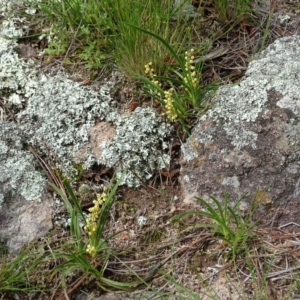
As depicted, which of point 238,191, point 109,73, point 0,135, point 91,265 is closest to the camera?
point 91,265

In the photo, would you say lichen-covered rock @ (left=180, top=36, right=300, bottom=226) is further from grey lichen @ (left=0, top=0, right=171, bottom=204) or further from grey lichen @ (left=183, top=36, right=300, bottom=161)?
grey lichen @ (left=0, top=0, right=171, bottom=204)

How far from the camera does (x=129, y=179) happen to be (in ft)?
7.80

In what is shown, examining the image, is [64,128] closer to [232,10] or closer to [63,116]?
[63,116]

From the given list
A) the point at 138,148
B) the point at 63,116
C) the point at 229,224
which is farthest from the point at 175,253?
the point at 63,116

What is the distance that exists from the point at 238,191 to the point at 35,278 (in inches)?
34.5

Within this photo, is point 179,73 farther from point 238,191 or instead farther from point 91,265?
point 91,265

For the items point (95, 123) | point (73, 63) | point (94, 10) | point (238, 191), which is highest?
point (94, 10)

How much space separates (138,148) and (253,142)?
49 centimetres

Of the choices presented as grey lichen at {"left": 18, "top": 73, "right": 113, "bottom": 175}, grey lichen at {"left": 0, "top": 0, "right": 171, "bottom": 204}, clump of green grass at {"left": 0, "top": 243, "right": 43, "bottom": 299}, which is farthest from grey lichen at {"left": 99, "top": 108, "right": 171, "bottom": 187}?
clump of green grass at {"left": 0, "top": 243, "right": 43, "bottom": 299}

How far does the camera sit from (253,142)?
233 cm

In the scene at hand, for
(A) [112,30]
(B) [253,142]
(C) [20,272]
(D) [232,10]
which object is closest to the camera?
(C) [20,272]

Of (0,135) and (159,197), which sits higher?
(0,135)

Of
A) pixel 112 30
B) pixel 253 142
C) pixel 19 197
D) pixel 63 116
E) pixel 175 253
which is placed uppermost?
pixel 112 30

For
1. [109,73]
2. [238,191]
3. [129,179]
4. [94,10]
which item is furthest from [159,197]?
[94,10]
